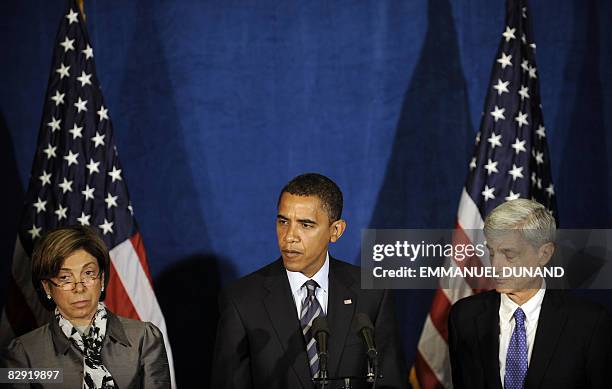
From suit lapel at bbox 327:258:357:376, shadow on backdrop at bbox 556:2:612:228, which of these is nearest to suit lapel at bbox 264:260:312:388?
suit lapel at bbox 327:258:357:376

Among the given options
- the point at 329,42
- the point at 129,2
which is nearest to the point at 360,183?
the point at 329,42

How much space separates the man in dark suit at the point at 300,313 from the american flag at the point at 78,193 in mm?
1159

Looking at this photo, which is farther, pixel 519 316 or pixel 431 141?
pixel 431 141

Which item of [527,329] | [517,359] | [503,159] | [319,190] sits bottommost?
[517,359]

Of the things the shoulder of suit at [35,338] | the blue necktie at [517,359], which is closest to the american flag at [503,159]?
the blue necktie at [517,359]

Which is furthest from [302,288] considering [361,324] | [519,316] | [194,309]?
[194,309]

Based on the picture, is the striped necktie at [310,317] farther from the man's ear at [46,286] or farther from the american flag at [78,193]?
the american flag at [78,193]

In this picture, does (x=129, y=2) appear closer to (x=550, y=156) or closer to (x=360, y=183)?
(x=360, y=183)

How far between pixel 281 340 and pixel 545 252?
1.08 m

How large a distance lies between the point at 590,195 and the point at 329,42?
5.72 ft

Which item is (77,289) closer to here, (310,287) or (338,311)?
(310,287)

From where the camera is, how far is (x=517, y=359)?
118 inches

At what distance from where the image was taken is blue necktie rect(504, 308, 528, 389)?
299 centimetres

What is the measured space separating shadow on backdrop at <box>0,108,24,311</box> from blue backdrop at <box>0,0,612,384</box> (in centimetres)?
2
